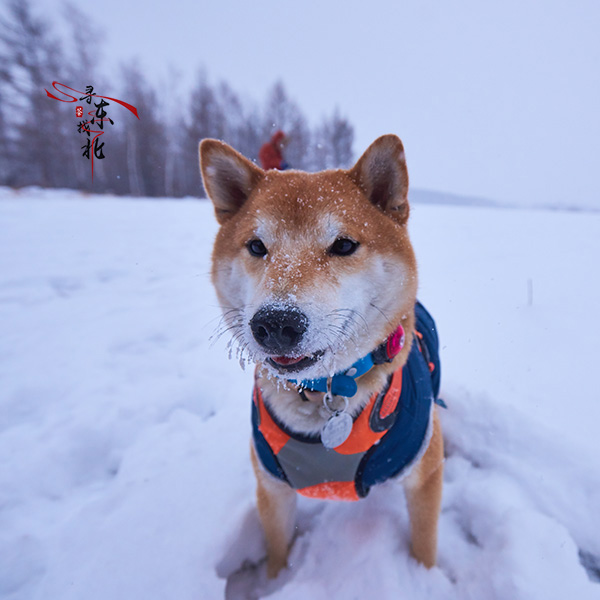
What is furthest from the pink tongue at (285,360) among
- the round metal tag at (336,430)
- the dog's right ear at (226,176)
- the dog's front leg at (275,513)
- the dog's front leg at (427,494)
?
the dog's right ear at (226,176)

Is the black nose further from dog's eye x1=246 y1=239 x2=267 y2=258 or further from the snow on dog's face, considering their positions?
dog's eye x1=246 y1=239 x2=267 y2=258

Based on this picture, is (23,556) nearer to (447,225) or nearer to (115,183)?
(447,225)

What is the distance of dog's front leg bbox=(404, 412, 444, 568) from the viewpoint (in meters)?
1.34

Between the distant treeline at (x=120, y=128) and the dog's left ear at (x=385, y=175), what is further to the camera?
the distant treeline at (x=120, y=128)

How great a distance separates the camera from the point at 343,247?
1.29 m

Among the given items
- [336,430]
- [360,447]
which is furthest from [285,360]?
[360,447]

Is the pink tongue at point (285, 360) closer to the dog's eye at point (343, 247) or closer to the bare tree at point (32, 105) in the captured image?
the dog's eye at point (343, 247)

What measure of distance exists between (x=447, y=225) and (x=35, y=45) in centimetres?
1844

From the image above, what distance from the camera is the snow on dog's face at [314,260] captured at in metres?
1.03

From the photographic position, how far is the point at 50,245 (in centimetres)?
493

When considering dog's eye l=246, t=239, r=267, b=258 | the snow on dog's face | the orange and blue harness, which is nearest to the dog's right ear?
the snow on dog's face

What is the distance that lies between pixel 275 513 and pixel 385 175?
1.58 metres

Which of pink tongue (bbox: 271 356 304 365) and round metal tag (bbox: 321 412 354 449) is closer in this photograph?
pink tongue (bbox: 271 356 304 365)

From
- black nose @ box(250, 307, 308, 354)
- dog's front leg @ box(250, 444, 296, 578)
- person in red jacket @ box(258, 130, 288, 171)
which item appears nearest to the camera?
black nose @ box(250, 307, 308, 354)
